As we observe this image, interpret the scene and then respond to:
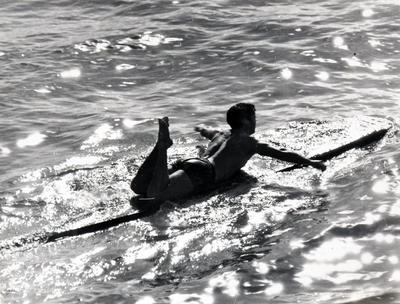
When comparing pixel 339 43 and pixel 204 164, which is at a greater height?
pixel 339 43

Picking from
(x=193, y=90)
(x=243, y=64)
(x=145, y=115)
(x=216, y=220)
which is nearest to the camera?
(x=216, y=220)

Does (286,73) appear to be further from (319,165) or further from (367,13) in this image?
(319,165)

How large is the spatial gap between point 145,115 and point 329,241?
5.80 meters

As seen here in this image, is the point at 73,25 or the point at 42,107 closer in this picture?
the point at 42,107

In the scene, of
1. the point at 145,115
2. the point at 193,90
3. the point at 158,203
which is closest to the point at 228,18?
the point at 193,90

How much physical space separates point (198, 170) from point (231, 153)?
655mm

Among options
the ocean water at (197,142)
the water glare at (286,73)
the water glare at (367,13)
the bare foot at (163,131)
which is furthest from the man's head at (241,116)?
the water glare at (367,13)

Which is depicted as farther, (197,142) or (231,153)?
(197,142)

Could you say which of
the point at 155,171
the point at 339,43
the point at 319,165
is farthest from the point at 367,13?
the point at 155,171

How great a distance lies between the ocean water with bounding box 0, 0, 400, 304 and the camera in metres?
8.44

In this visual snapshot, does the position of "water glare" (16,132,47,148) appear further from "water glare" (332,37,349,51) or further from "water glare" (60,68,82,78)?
"water glare" (332,37,349,51)

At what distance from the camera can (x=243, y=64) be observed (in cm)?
1655

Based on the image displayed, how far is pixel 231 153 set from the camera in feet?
35.9

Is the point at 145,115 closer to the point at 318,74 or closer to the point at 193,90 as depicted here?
the point at 193,90
